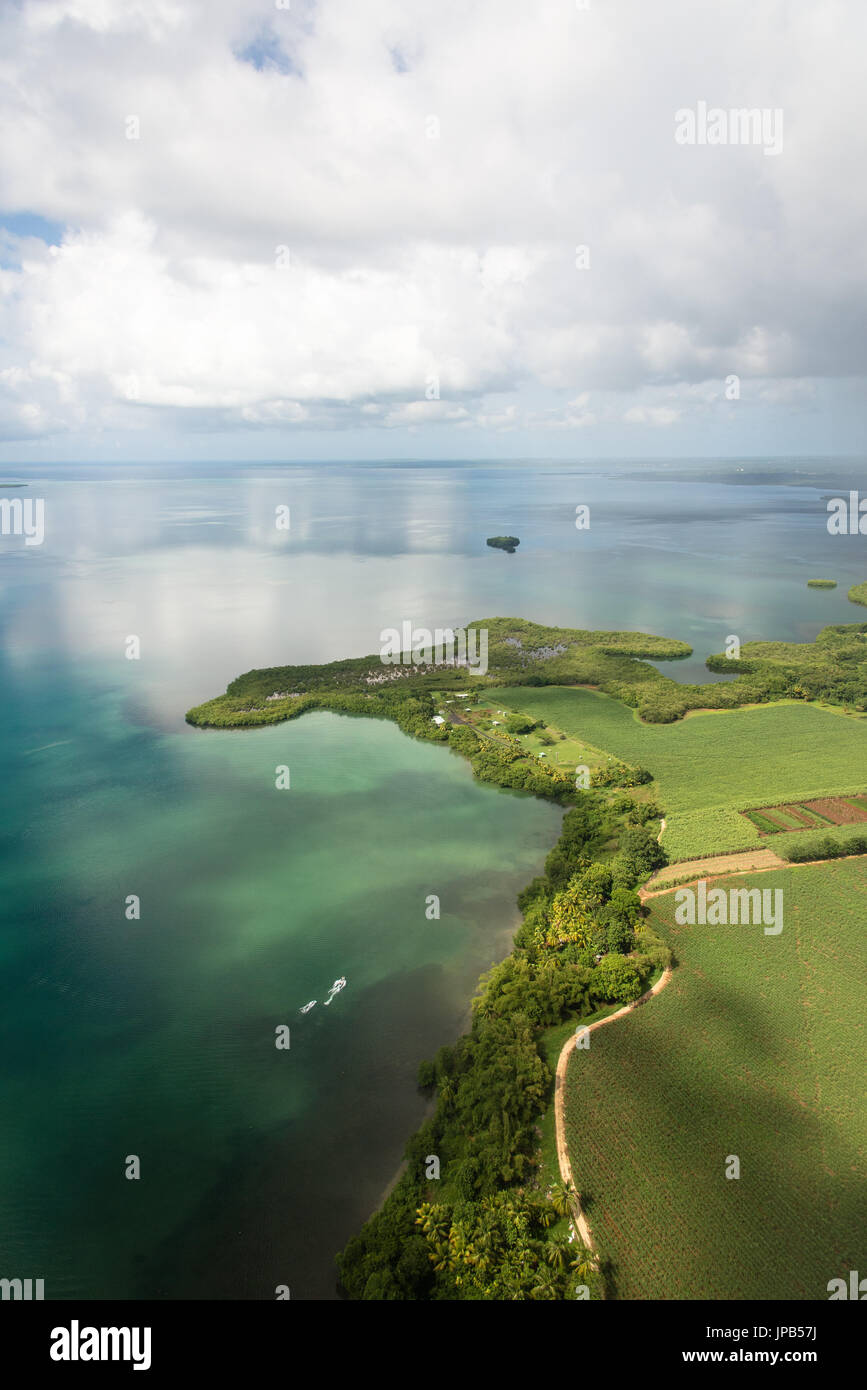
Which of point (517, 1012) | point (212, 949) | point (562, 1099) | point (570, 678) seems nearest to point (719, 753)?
point (570, 678)

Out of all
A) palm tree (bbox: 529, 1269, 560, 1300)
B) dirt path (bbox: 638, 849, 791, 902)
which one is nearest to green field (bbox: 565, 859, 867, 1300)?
palm tree (bbox: 529, 1269, 560, 1300)

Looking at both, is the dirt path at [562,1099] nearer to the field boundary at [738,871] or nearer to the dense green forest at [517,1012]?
the dense green forest at [517,1012]

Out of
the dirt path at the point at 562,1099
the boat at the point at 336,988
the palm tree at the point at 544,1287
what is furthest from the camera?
the boat at the point at 336,988

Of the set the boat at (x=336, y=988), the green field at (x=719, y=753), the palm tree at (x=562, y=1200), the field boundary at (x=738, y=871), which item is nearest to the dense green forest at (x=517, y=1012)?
the palm tree at (x=562, y=1200)

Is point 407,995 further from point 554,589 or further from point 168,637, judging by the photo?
point 554,589

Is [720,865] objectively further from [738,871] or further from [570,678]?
[570,678]

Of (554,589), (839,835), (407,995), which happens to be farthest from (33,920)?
(554,589)

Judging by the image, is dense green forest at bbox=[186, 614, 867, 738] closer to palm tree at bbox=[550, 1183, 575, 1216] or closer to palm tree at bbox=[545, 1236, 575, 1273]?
palm tree at bbox=[550, 1183, 575, 1216]

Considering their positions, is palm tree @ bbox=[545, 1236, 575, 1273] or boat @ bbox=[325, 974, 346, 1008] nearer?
palm tree @ bbox=[545, 1236, 575, 1273]
